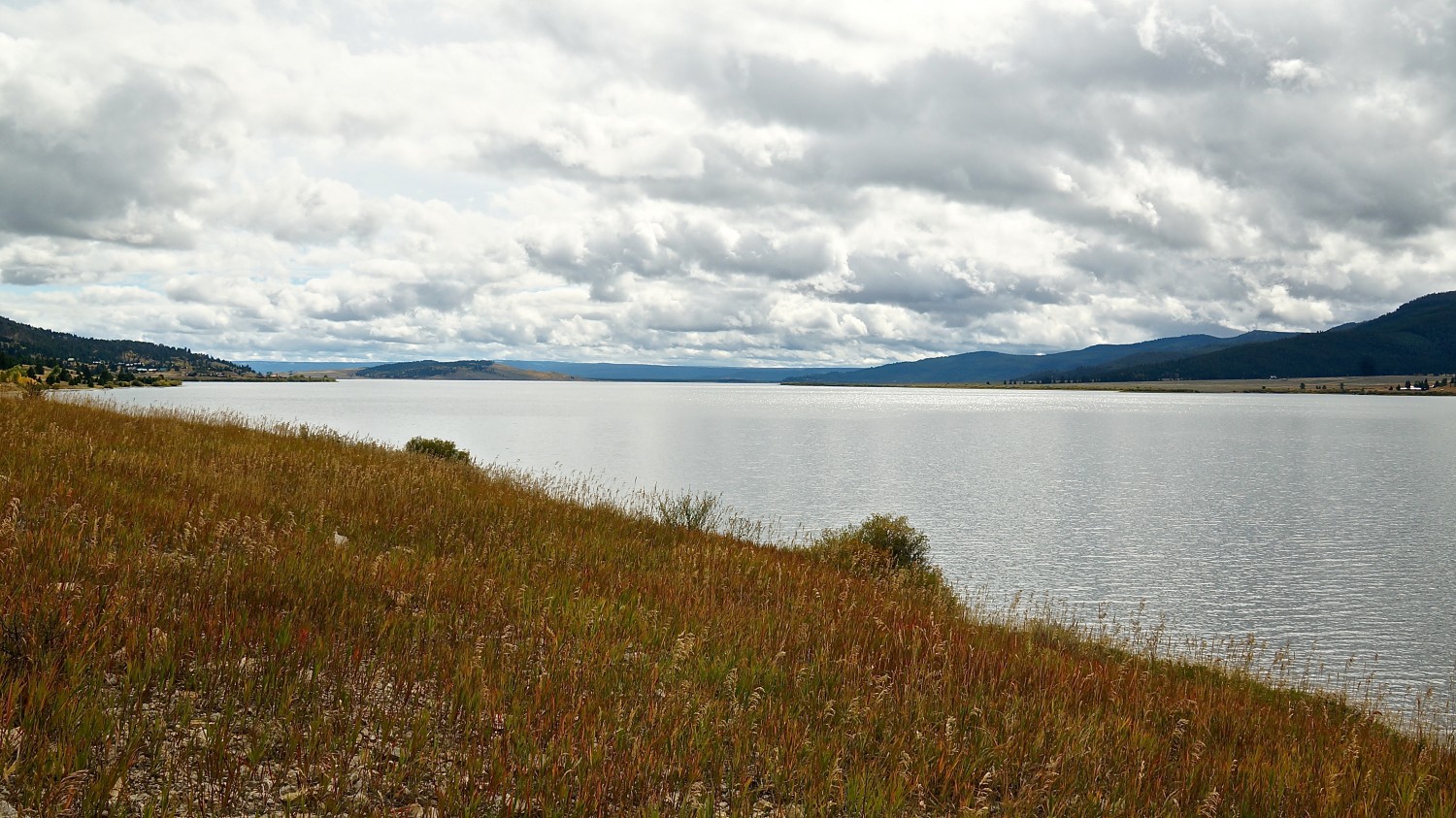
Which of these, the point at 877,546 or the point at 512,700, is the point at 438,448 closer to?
the point at 877,546

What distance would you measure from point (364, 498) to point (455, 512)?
141 centimetres

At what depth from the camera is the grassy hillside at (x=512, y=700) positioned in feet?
13.8

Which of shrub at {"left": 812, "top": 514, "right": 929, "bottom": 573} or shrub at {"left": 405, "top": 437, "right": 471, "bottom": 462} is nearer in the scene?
shrub at {"left": 812, "top": 514, "right": 929, "bottom": 573}

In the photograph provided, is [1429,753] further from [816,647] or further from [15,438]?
[15,438]

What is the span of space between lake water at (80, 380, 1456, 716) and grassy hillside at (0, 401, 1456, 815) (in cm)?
1758

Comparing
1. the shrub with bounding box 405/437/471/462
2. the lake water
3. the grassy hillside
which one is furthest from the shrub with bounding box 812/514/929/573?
the shrub with bounding box 405/437/471/462

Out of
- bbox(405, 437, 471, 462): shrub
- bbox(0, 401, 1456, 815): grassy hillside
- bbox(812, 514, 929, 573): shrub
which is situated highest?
bbox(0, 401, 1456, 815): grassy hillside

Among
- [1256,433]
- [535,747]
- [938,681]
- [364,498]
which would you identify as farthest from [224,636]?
[1256,433]

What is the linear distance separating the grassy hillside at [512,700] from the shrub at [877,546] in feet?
35.5

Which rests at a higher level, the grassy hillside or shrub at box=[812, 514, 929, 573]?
the grassy hillside

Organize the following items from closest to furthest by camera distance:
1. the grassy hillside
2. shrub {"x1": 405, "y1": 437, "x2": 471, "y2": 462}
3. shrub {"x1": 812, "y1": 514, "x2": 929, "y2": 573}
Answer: the grassy hillside
shrub {"x1": 812, "y1": 514, "x2": 929, "y2": 573}
shrub {"x1": 405, "y1": 437, "x2": 471, "y2": 462}

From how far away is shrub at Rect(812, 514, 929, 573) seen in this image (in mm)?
21266

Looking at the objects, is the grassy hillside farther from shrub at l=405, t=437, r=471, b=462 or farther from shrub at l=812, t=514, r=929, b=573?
shrub at l=405, t=437, r=471, b=462

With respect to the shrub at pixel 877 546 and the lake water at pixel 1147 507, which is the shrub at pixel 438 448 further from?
the shrub at pixel 877 546
